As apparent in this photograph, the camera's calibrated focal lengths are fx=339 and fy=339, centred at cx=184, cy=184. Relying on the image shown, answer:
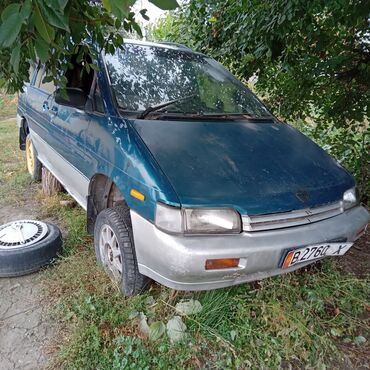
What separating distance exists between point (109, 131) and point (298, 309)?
1726 mm

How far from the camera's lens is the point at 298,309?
7.11ft

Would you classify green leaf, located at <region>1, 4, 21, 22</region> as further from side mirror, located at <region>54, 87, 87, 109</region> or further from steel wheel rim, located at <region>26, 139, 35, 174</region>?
steel wheel rim, located at <region>26, 139, 35, 174</region>

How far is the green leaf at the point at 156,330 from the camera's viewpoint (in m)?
2.03

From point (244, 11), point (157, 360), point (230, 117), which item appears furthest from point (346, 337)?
point (244, 11)

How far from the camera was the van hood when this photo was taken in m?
1.94

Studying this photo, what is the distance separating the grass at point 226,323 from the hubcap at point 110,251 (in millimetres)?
92

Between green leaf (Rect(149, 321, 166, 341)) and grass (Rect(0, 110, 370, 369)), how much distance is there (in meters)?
0.03

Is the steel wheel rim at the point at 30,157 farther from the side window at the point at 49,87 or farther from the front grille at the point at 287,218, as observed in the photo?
the front grille at the point at 287,218

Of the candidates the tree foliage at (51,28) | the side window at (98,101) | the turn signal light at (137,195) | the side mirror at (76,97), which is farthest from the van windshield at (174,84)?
the turn signal light at (137,195)

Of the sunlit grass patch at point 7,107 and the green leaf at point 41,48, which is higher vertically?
the green leaf at point 41,48

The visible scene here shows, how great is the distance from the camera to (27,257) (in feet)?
8.39

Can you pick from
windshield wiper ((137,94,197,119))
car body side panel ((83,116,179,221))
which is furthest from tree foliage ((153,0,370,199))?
car body side panel ((83,116,179,221))

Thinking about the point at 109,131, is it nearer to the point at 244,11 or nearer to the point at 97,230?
the point at 97,230

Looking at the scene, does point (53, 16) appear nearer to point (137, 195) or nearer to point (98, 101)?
point (137, 195)
